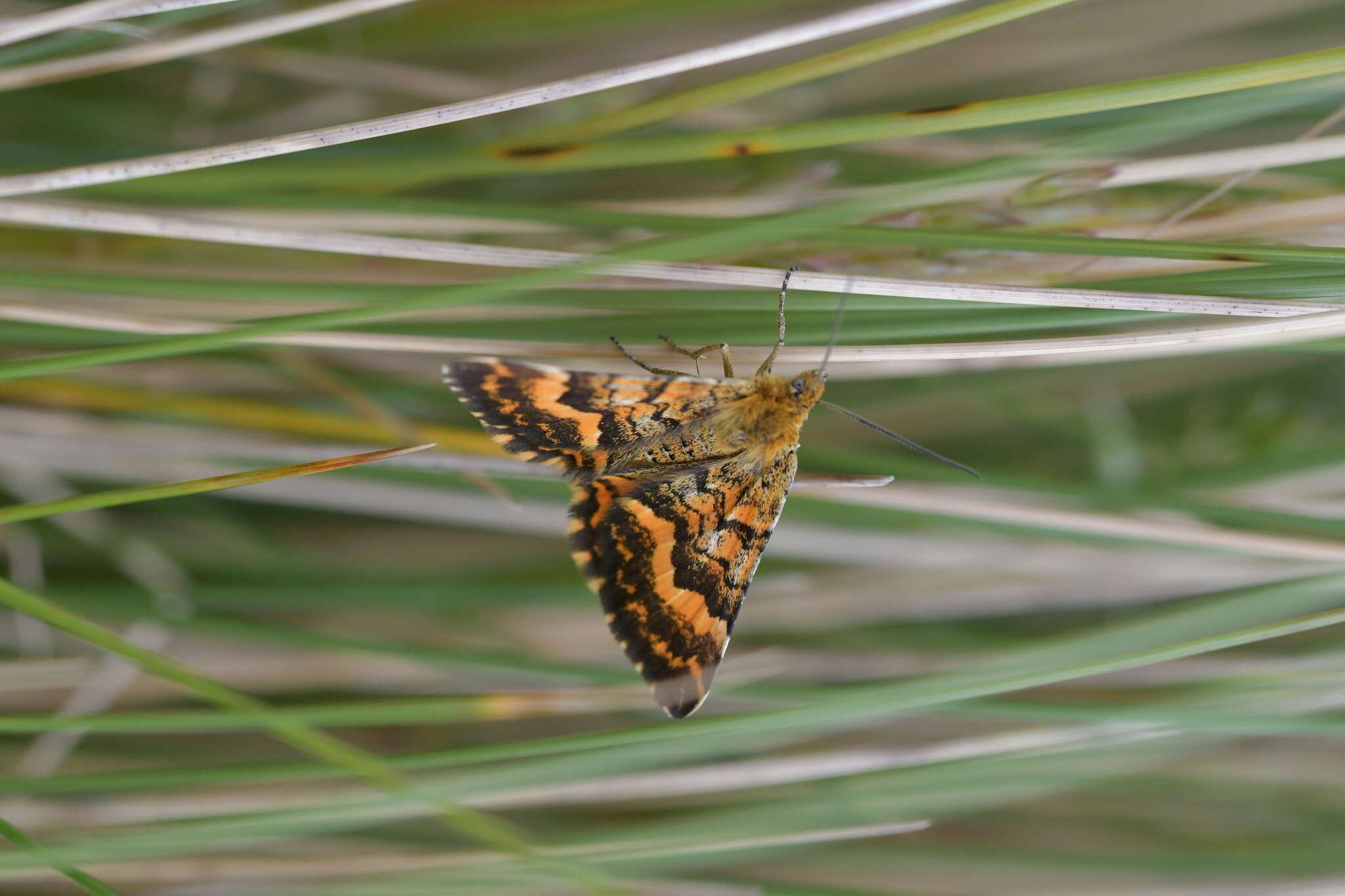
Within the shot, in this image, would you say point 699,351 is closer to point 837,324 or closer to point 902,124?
point 837,324

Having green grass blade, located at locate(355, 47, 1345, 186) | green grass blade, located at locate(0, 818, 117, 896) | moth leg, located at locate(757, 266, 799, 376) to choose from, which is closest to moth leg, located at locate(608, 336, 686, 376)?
moth leg, located at locate(757, 266, 799, 376)

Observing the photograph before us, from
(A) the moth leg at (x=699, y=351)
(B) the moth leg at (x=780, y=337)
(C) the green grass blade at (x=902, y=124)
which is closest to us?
(C) the green grass blade at (x=902, y=124)

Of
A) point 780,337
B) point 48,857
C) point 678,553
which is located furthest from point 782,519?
point 48,857

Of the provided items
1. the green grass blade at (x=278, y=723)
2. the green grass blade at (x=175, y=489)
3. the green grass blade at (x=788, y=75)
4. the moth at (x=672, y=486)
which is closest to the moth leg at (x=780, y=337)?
the moth at (x=672, y=486)

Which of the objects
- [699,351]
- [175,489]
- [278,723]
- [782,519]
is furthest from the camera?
[782,519]

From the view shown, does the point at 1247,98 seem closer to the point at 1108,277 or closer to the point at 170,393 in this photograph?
the point at 1108,277

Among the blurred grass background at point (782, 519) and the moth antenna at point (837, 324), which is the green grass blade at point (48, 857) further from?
the moth antenna at point (837, 324)

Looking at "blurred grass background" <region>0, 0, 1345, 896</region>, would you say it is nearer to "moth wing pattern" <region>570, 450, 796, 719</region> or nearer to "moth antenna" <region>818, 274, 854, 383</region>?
"moth antenna" <region>818, 274, 854, 383</region>
